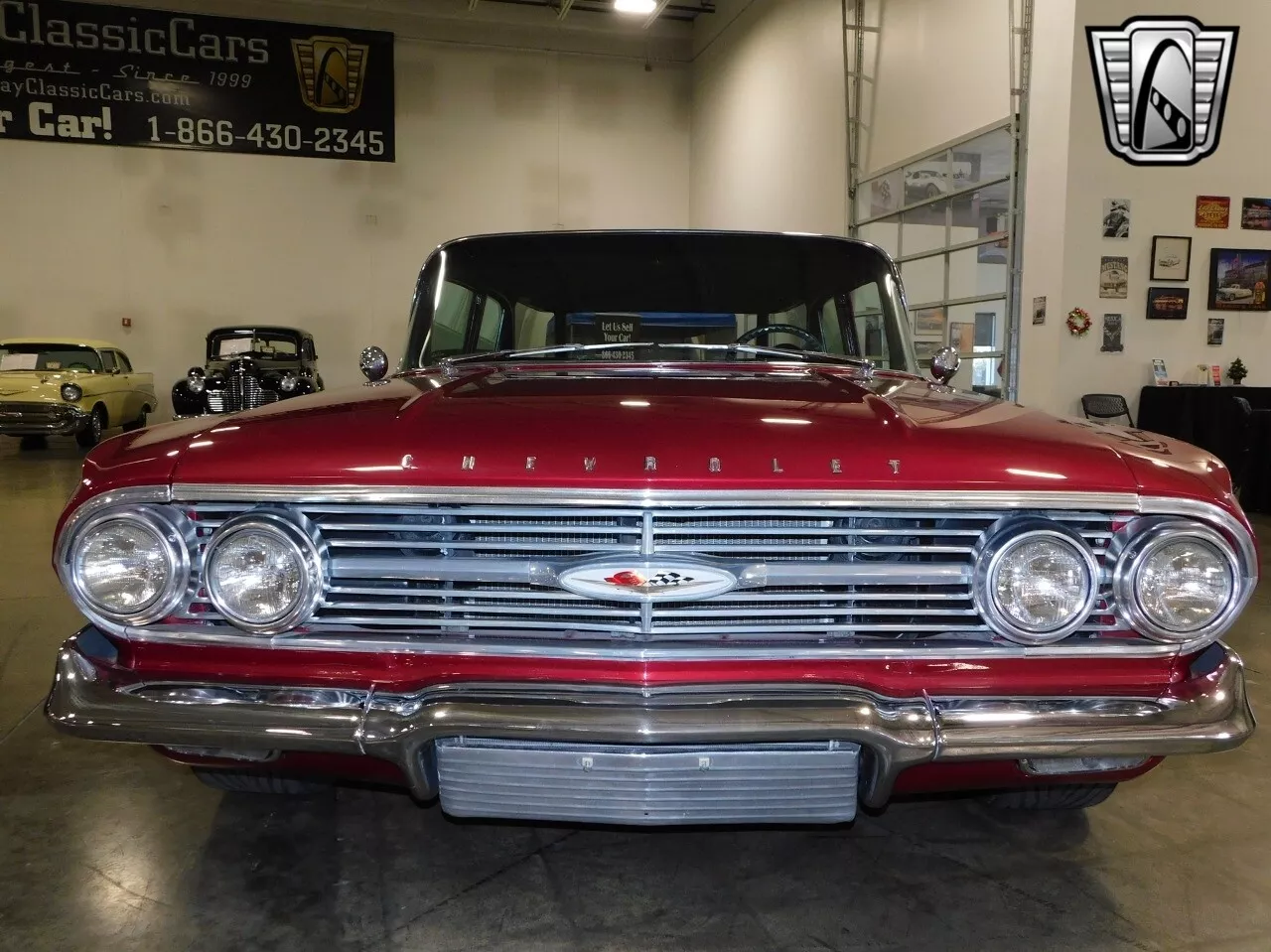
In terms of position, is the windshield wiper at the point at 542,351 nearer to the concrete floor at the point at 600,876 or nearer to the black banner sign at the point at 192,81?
the concrete floor at the point at 600,876

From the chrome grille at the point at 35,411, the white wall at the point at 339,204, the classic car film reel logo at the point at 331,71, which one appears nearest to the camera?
the chrome grille at the point at 35,411

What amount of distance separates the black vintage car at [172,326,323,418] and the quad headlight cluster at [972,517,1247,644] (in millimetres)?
9519

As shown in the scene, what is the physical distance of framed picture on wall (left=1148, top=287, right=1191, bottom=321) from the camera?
8219mm

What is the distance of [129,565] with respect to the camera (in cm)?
165

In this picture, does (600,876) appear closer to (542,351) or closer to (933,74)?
(542,351)

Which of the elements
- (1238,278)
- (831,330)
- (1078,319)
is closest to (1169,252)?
(1238,278)

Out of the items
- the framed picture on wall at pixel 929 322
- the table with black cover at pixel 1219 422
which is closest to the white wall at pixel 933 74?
the framed picture on wall at pixel 929 322

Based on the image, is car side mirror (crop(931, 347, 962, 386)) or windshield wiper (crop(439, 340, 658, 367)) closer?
windshield wiper (crop(439, 340, 658, 367))

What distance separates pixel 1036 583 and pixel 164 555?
150 cm

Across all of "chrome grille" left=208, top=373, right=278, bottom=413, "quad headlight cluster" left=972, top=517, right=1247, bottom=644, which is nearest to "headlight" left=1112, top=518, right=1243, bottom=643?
"quad headlight cluster" left=972, top=517, right=1247, bottom=644

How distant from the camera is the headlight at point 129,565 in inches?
64.4

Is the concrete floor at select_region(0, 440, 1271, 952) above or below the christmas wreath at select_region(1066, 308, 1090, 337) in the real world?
below

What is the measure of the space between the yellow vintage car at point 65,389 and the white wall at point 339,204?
2604 mm

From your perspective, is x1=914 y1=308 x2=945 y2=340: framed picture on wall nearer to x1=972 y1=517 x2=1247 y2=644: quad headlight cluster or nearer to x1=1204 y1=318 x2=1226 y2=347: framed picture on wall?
x1=1204 y1=318 x2=1226 y2=347: framed picture on wall
